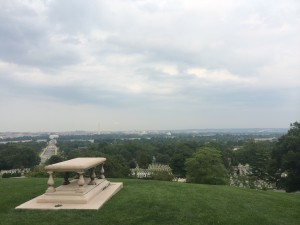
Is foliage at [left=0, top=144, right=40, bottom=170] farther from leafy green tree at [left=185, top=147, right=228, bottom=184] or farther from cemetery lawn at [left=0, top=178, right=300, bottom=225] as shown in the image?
cemetery lawn at [left=0, top=178, right=300, bottom=225]

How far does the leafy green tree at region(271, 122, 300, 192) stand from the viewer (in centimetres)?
2508

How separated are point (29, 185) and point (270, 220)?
9.03 metres

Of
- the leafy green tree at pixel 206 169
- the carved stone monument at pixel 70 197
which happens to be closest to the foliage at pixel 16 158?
the leafy green tree at pixel 206 169

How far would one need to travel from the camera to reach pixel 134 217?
7383 millimetres

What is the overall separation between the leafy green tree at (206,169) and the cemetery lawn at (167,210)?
19.5m

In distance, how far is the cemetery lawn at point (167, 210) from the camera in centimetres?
722

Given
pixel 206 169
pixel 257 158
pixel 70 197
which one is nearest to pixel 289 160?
pixel 206 169

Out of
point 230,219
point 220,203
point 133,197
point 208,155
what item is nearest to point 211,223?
point 230,219

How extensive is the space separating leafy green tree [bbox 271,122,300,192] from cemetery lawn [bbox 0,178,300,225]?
16.2 m

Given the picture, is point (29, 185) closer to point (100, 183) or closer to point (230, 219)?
point (100, 183)

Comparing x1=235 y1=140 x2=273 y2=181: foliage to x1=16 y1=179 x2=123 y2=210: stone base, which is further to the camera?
x1=235 y1=140 x2=273 y2=181: foliage

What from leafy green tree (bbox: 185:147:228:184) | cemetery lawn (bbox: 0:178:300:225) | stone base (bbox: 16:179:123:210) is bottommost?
leafy green tree (bbox: 185:147:228:184)

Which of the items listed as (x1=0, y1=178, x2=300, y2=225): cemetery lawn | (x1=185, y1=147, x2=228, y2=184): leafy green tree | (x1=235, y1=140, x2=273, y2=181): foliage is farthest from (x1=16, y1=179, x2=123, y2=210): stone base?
(x1=235, y1=140, x2=273, y2=181): foliage

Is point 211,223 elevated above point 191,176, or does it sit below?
above
